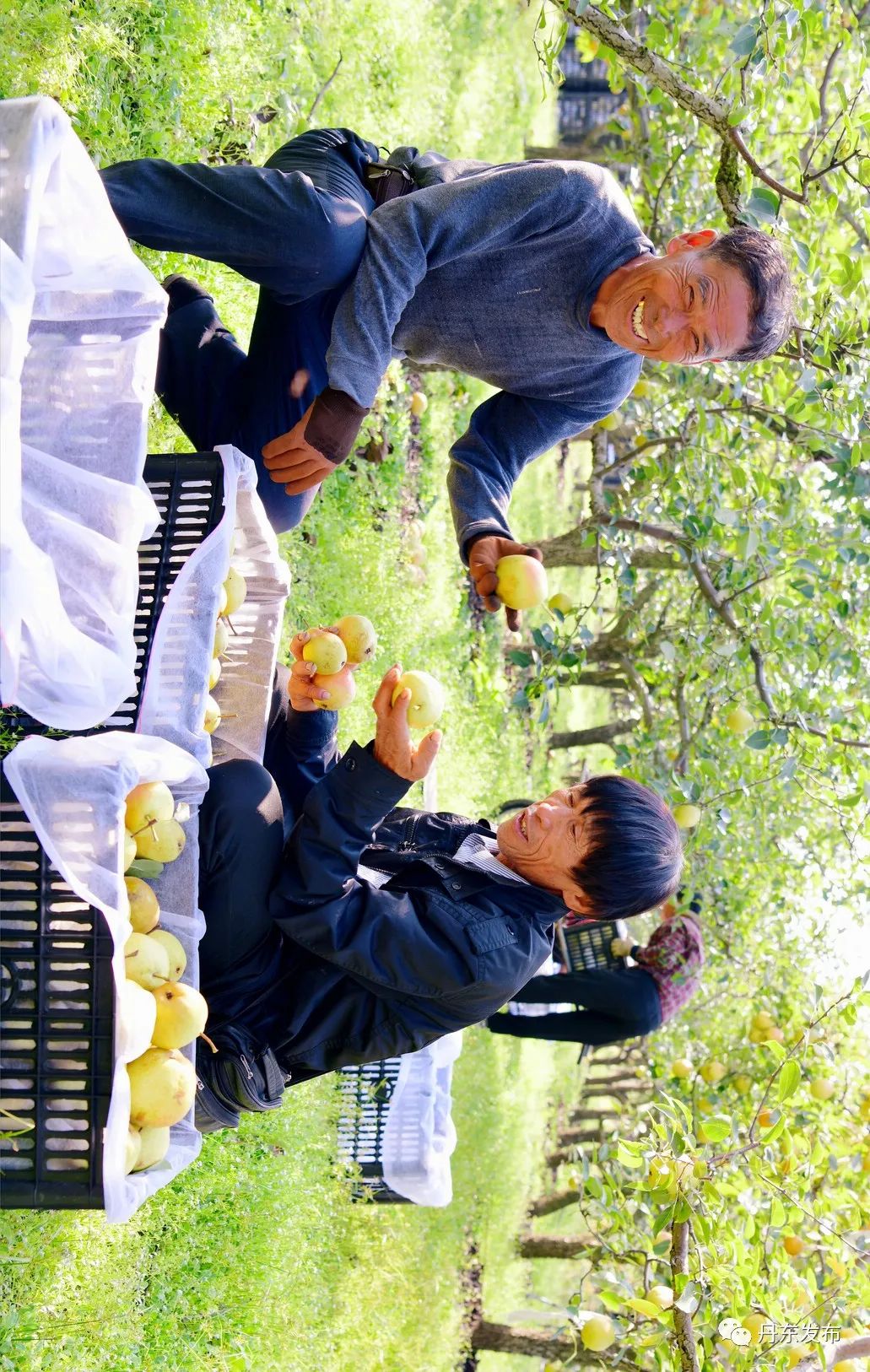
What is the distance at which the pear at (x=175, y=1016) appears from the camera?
70.5 inches

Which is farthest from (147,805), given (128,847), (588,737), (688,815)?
(588,737)

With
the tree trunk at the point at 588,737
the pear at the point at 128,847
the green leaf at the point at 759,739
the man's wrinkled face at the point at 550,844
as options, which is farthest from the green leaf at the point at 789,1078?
the tree trunk at the point at 588,737

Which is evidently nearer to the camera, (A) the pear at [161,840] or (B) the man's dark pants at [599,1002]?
(A) the pear at [161,840]

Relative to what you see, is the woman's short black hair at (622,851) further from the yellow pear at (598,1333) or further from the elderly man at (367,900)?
the yellow pear at (598,1333)

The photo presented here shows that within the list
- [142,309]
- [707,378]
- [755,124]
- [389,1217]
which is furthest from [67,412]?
[389,1217]

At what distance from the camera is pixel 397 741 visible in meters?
1.97

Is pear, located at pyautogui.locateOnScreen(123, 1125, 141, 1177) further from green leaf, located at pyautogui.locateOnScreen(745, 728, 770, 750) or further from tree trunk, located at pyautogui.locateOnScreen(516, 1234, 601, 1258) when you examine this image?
tree trunk, located at pyautogui.locateOnScreen(516, 1234, 601, 1258)

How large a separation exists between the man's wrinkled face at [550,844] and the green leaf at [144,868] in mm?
780

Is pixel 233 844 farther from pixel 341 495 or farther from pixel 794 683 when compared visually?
pixel 341 495

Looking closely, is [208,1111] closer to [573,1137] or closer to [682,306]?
[682,306]

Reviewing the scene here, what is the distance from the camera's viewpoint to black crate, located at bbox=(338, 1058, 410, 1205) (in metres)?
3.89

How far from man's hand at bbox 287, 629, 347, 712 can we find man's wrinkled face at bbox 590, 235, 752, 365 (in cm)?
90

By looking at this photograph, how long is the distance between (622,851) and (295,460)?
0.99 meters

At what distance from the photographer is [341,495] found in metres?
4.87
